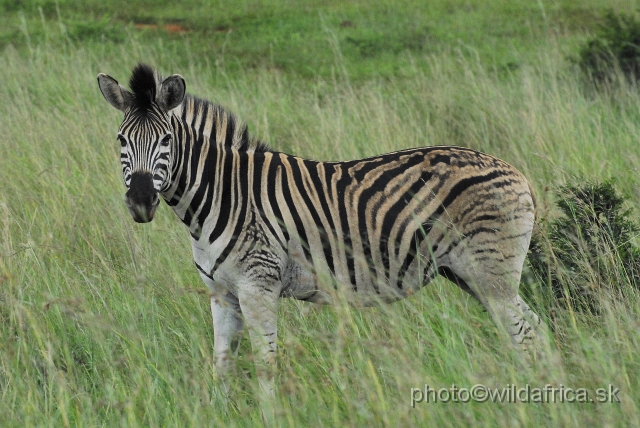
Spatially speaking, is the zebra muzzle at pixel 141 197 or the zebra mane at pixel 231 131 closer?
the zebra muzzle at pixel 141 197

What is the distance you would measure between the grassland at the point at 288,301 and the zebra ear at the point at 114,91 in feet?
3.28

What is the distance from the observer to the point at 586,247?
4.86 meters

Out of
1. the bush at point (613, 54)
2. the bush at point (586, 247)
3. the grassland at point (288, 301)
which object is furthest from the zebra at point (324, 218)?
the bush at point (613, 54)

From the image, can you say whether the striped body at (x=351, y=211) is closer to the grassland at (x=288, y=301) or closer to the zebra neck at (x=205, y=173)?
the zebra neck at (x=205, y=173)

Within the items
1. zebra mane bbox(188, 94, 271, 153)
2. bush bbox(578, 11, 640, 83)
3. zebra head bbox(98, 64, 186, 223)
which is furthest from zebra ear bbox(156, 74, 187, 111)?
bush bbox(578, 11, 640, 83)

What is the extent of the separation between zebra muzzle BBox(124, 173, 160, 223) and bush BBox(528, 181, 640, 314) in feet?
7.45

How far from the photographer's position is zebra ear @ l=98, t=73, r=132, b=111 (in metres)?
4.39

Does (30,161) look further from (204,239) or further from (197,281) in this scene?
(204,239)

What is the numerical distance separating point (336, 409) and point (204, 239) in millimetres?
1445

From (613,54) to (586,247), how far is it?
6.61 m

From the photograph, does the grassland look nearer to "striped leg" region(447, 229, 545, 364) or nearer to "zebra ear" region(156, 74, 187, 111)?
"striped leg" region(447, 229, 545, 364)

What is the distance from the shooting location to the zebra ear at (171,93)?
172 inches

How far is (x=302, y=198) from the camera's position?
4668 millimetres

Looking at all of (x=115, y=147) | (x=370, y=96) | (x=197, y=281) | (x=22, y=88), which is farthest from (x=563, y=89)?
(x=22, y=88)
